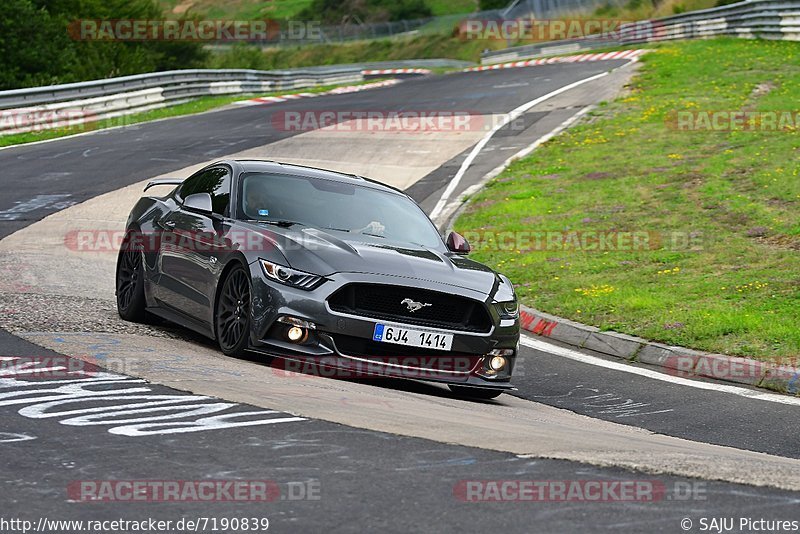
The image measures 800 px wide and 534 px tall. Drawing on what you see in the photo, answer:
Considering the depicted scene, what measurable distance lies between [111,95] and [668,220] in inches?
748

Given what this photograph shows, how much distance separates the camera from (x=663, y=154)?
21.4 m

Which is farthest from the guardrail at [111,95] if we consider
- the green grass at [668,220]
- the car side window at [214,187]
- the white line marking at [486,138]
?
the car side window at [214,187]

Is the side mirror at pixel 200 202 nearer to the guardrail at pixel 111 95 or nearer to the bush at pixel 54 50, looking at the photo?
the guardrail at pixel 111 95

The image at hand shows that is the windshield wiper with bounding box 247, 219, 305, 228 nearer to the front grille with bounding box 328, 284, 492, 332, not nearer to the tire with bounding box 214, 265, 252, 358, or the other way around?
the tire with bounding box 214, 265, 252, 358

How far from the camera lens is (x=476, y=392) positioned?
9031mm

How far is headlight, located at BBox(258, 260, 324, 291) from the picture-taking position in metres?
8.32

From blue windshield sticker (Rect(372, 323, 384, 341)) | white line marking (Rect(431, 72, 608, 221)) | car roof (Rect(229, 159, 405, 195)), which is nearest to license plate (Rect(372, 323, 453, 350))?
blue windshield sticker (Rect(372, 323, 384, 341))

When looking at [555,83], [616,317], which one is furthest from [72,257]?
[555,83]

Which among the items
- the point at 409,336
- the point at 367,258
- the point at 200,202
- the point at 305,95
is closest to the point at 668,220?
the point at 200,202

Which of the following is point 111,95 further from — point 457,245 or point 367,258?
point 367,258

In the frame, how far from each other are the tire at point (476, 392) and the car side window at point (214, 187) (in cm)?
231

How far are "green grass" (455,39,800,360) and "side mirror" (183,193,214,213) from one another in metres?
4.11

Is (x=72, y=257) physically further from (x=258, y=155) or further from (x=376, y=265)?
(x=258, y=155)

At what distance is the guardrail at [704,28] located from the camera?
129 feet
